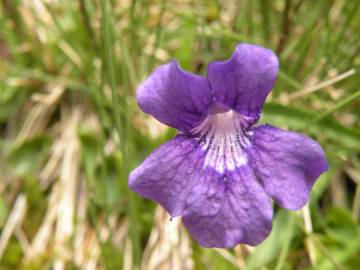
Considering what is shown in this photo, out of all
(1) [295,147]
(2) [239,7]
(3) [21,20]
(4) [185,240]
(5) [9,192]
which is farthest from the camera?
(3) [21,20]

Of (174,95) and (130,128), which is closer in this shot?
(174,95)

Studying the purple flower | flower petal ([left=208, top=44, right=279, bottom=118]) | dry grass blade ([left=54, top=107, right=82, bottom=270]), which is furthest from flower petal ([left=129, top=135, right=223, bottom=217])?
dry grass blade ([left=54, top=107, right=82, bottom=270])

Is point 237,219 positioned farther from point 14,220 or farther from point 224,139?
point 14,220

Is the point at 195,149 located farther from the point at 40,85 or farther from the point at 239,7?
the point at 40,85

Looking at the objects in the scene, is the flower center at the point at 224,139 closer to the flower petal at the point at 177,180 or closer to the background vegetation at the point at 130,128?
the flower petal at the point at 177,180

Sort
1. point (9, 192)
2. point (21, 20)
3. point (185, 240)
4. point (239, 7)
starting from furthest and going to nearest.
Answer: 1. point (21, 20)
2. point (9, 192)
3. point (239, 7)
4. point (185, 240)

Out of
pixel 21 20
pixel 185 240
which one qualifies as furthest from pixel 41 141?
pixel 185 240

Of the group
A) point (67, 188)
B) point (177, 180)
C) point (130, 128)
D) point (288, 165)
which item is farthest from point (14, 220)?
point (288, 165)
